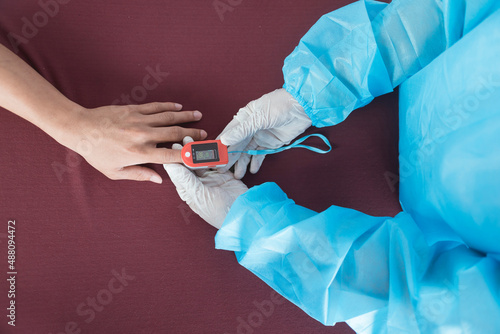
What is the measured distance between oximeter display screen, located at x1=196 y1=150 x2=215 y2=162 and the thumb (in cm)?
13

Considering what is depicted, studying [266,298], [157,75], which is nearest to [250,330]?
[266,298]

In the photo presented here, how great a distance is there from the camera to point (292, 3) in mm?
923

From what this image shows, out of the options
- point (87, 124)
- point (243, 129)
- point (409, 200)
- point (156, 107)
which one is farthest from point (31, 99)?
point (409, 200)

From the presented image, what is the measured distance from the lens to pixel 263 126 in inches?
31.7

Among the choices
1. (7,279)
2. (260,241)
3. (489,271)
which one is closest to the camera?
(489,271)

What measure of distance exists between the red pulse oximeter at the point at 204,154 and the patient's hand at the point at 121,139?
27 mm

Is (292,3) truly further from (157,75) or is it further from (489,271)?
(489,271)

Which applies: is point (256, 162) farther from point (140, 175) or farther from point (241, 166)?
point (140, 175)

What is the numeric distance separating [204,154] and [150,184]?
179 mm

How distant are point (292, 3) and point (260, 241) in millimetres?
668

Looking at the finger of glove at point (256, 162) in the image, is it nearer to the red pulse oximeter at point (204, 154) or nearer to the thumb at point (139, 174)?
the red pulse oximeter at point (204, 154)

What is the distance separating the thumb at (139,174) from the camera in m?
0.80

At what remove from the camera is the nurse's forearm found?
28.9 inches

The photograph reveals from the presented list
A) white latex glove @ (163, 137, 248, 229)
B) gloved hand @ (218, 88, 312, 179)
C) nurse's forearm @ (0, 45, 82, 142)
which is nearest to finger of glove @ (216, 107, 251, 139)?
gloved hand @ (218, 88, 312, 179)
